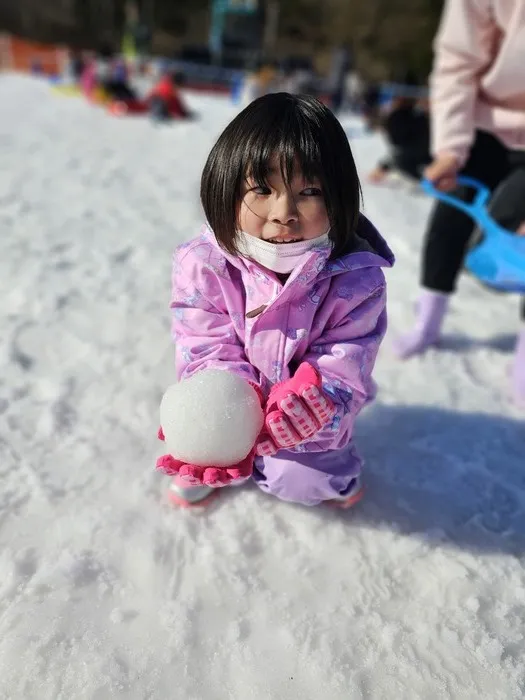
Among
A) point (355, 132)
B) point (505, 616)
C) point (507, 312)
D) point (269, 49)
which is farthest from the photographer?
point (269, 49)

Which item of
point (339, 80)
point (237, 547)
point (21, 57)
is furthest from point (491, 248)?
point (21, 57)

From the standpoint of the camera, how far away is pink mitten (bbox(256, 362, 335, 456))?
3.60 ft

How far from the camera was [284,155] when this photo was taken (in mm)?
1041

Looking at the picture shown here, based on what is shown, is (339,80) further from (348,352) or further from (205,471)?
(205,471)

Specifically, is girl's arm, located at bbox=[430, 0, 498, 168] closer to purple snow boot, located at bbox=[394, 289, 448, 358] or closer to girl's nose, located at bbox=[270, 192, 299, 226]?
purple snow boot, located at bbox=[394, 289, 448, 358]

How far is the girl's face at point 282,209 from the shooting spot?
3.52 feet

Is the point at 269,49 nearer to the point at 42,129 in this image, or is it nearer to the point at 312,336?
the point at 42,129

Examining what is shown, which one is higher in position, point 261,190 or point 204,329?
point 261,190

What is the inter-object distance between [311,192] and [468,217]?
116 centimetres

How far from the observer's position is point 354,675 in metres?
1.13

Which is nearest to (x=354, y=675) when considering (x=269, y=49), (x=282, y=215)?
(x=282, y=215)

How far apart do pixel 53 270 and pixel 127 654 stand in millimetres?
2019

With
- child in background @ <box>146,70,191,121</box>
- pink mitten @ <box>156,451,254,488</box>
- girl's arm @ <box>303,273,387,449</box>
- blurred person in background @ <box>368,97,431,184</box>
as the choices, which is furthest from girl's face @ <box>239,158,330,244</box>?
child in background @ <box>146,70,191,121</box>

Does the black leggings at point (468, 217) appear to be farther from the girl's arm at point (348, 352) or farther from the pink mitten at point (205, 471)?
the pink mitten at point (205, 471)
